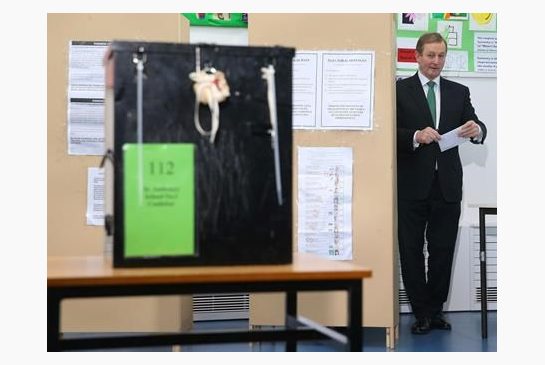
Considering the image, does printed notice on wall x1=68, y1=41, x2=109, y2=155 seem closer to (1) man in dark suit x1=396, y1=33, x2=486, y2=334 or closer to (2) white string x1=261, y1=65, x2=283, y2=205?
(1) man in dark suit x1=396, y1=33, x2=486, y2=334

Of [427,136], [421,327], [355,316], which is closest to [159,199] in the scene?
[355,316]

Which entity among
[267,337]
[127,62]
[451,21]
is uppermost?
[451,21]

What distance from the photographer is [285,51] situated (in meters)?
1.95

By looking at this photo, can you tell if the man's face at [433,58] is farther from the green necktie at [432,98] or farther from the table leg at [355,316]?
the table leg at [355,316]

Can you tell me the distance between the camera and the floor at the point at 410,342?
12.4ft

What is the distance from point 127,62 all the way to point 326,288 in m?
0.69

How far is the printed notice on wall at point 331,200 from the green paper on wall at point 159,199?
1950mm

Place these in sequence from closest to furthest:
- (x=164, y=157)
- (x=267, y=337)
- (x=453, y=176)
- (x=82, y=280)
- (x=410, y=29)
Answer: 1. (x=82, y=280)
2. (x=164, y=157)
3. (x=267, y=337)
4. (x=453, y=176)
5. (x=410, y=29)

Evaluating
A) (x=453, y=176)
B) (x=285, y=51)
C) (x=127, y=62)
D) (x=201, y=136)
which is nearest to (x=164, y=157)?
(x=201, y=136)

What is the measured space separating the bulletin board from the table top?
3238 mm

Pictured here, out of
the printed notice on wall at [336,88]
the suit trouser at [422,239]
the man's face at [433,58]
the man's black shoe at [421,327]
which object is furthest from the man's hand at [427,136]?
the man's black shoe at [421,327]

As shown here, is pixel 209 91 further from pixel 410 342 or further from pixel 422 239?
pixel 422 239

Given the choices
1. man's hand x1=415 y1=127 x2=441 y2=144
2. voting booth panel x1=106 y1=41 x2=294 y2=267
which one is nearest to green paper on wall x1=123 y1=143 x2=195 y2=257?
voting booth panel x1=106 y1=41 x2=294 y2=267

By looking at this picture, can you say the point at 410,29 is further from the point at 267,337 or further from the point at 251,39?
the point at 267,337
